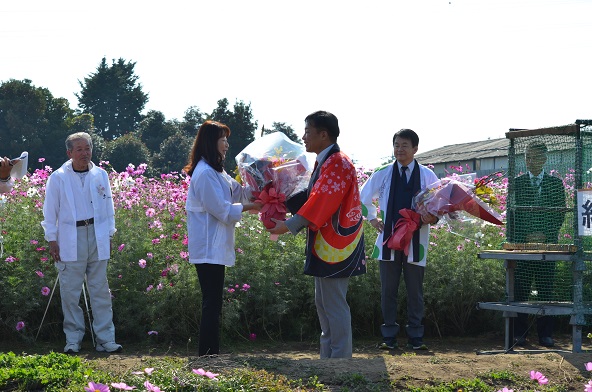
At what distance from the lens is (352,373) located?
452 centimetres

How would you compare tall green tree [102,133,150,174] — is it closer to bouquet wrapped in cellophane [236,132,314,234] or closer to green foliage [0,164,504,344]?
green foliage [0,164,504,344]

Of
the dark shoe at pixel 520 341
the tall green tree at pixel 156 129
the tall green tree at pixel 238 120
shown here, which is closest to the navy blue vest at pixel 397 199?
the dark shoe at pixel 520 341

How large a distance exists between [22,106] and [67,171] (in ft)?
166

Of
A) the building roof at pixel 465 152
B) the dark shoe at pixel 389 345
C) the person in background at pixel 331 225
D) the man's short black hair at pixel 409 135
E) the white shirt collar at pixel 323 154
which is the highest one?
the building roof at pixel 465 152

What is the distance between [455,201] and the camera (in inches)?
255

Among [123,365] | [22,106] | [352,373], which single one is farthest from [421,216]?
[22,106]

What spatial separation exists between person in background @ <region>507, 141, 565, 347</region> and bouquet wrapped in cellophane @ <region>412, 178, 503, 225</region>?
2.20 feet

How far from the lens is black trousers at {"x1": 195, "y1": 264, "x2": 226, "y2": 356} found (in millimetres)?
5836

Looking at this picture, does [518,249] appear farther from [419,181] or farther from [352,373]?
[352,373]

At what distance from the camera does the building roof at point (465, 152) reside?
130 ft

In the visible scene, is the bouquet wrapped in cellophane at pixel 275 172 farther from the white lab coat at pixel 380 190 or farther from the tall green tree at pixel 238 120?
the tall green tree at pixel 238 120

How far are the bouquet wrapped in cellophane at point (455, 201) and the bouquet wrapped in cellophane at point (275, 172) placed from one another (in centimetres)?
136

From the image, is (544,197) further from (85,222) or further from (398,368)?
(85,222)

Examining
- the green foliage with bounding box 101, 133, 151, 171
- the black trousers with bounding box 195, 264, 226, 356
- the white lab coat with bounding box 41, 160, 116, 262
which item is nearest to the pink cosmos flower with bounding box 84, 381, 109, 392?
the black trousers with bounding box 195, 264, 226, 356
